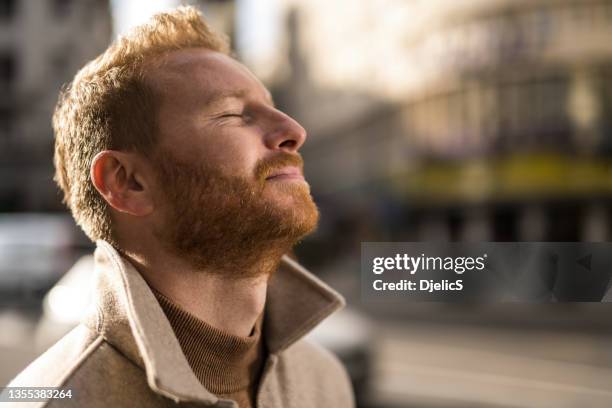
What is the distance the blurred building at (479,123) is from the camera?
1930 centimetres

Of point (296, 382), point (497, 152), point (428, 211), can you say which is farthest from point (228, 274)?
point (428, 211)

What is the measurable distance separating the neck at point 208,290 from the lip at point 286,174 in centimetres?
11

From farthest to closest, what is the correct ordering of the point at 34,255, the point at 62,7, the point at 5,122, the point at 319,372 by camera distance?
the point at 5,122, the point at 34,255, the point at 62,7, the point at 319,372

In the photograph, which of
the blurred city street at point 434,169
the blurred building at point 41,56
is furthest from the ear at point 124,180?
the blurred city street at point 434,169

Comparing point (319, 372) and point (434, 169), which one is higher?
point (319, 372)

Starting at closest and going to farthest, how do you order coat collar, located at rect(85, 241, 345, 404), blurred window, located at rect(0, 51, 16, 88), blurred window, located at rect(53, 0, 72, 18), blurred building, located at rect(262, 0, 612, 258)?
coat collar, located at rect(85, 241, 345, 404), blurred window, located at rect(53, 0, 72, 18), blurred window, located at rect(0, 51, 16, 88), blurred building, located at rect(262, 0, 612, 258)

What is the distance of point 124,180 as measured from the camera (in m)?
1.05

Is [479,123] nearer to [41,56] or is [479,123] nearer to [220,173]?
[41,56]

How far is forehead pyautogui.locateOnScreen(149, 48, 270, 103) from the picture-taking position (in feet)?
3.42

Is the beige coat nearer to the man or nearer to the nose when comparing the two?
the man

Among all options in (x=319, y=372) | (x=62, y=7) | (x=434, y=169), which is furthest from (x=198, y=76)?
(x=434, y=169)

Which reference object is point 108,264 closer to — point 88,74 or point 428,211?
point 88,74

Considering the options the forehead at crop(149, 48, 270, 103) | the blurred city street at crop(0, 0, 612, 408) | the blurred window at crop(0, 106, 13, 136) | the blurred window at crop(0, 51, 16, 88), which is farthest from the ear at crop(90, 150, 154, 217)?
the blurred window at crop(0, 106, 13, 136)

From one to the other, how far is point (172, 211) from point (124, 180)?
76 millimetres
